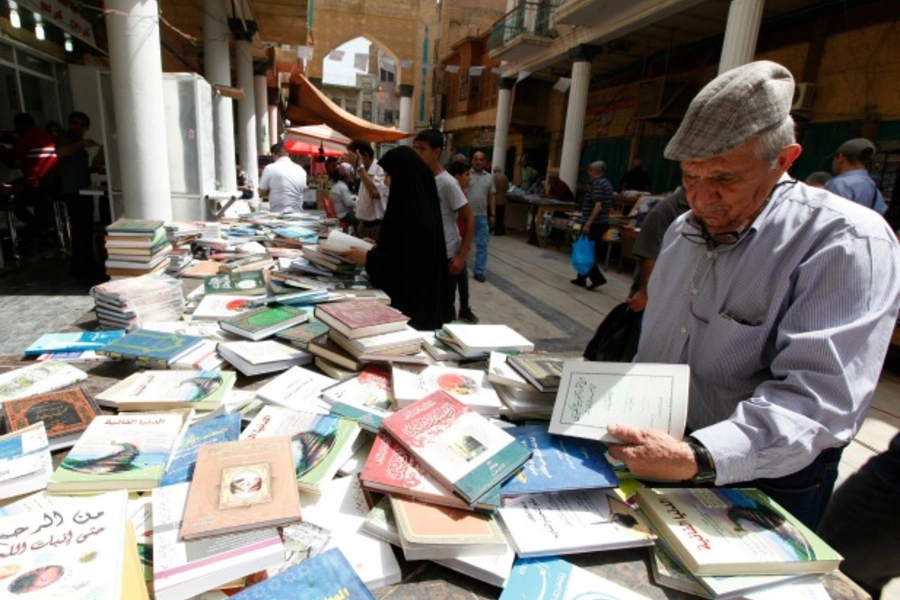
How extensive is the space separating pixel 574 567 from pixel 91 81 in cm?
1043

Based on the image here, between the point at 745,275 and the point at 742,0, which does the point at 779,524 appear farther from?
the point at 742,0

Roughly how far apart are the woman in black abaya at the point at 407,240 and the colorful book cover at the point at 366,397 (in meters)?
1.13

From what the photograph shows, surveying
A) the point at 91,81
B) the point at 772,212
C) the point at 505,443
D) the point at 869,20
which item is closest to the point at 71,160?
the point at 91,81

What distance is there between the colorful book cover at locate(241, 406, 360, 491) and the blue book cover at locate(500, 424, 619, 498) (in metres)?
0.38

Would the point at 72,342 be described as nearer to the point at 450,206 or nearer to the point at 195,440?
the point at 195,440

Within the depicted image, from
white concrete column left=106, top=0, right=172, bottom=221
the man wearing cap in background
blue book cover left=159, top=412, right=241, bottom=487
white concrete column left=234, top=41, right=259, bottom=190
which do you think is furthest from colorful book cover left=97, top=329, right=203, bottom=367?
white concrete column left=234, top=41, right=259, bottom=190

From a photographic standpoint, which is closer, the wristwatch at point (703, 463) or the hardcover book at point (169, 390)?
the wristwatch at point (703, 463)

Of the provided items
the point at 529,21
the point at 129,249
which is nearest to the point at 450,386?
the point at 129,249

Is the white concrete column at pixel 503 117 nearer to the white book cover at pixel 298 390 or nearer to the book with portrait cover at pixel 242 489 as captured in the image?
the white book cover at pixel 298 390

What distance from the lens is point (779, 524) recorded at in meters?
0.95

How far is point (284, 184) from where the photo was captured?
6395 mm

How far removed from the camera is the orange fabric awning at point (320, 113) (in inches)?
331

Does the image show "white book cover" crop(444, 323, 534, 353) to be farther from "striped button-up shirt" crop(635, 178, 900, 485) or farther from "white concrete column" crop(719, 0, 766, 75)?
"white concrete column" crop(719, 0, 766, 75)

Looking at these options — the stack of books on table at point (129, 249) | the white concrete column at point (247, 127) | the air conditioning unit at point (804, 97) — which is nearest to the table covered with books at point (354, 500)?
the stack of books on table at point (129, 249)
